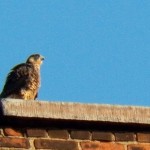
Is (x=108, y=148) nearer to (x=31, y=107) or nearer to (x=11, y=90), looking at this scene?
(x=31, y=107)

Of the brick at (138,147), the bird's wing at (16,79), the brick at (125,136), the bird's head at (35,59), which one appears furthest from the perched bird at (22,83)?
the brick at (138,147)

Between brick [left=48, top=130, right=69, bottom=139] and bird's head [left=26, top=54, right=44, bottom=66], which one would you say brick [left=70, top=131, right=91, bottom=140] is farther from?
bird's head [left=26, top=54, right=44, bottom=66]

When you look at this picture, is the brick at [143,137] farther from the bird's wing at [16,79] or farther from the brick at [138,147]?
the bird's wing at [16,79]

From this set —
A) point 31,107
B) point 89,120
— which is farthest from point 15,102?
point 89,120

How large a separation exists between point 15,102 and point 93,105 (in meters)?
0.66

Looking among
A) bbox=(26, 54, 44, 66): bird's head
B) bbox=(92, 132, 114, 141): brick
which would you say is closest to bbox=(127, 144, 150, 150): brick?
bbox=(92, 132, 114, 141): brick

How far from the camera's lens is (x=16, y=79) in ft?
39.6

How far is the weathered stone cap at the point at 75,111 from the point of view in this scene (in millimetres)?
6898

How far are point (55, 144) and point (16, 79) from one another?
518 cm

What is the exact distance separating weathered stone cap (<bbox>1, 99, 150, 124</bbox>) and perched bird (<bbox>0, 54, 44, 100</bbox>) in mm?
4502

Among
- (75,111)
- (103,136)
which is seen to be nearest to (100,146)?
(103,136)

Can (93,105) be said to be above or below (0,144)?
above

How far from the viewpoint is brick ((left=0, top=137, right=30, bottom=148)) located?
684cm

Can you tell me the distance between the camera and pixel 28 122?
704 cm
